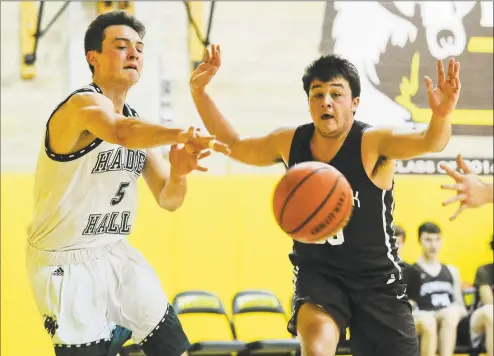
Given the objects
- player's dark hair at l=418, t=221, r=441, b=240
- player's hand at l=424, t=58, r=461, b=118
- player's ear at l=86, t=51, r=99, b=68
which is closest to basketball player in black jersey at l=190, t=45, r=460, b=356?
player's hand at l=424, t=58, r=461, b=118

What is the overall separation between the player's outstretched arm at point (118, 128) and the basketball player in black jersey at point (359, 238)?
1048mm

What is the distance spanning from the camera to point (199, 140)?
11.8 feet

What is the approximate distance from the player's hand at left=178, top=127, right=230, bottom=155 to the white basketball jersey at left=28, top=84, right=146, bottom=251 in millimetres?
806

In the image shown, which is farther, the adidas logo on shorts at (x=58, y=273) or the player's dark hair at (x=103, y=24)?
the player's dark hair at (x=103, y=24)

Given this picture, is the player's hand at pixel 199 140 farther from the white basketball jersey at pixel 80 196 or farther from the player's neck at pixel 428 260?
the player's neck at pixel 428 260

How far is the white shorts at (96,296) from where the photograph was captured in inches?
163

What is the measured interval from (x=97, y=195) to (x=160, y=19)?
15.9 ft

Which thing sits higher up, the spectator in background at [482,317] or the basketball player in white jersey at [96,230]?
the basketball player in white jersey at [96,230]

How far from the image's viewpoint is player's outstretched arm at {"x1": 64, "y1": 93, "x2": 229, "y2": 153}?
11.9 ft

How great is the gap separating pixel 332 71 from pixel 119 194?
1372 mm

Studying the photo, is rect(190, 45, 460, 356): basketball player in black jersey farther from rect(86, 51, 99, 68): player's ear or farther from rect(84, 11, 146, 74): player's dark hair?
rect(86, 51, 99, 68): player's ear

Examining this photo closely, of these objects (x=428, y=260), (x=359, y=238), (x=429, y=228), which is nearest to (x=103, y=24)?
(x=359, y=238)

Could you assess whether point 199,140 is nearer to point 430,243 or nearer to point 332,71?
point 332,71

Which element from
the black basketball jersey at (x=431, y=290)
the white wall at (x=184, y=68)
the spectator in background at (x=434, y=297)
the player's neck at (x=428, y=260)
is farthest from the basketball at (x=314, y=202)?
the white wall at (x=184, y=68)
